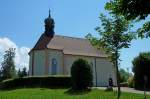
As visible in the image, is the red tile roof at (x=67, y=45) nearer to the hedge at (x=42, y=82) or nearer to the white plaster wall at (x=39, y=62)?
the white plaster wall at (x=39, y=62)

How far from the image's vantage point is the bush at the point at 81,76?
35.8 m

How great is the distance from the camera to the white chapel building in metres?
54.7

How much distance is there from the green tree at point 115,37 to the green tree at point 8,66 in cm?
6254

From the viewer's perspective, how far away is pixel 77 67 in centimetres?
3625

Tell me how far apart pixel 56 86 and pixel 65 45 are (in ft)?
61.5

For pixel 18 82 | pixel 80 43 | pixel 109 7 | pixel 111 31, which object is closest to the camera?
pixel 109 7

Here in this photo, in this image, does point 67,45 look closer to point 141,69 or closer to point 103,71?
point 103,71

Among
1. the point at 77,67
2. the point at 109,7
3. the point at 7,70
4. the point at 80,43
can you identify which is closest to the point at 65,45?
the point at 80,43

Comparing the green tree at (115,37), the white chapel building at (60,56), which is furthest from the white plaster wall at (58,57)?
the green tree at (115,37)

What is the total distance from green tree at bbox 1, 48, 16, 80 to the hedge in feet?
137

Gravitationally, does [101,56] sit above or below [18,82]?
above

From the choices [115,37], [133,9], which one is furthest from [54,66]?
[133,9]

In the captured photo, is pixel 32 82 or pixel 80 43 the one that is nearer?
pixel 32 82

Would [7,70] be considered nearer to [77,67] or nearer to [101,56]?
[101,56]
